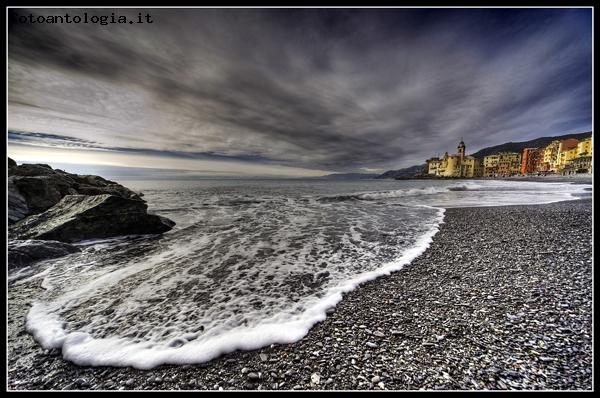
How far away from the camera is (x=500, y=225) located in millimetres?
10078

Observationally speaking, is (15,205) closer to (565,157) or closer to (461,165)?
(565,157)

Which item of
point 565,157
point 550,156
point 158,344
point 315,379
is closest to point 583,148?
point 565,157

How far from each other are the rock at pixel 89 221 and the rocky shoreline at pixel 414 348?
173 inches

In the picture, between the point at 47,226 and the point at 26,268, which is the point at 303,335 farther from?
the point at 47,226

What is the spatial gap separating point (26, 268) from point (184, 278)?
15.4ft

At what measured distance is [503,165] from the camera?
12531cm

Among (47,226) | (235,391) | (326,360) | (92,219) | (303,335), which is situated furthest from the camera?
(92,219)

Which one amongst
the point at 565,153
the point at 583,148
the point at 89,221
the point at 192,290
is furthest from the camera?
the point at 565,153

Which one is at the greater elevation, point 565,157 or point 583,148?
point 583,148

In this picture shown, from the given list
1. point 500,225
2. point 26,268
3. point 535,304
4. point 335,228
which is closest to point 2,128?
point 26,268

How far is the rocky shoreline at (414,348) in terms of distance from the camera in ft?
8.78

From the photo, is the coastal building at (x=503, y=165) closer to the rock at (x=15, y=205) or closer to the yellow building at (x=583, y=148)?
the yellow building at (x=583, y=148)

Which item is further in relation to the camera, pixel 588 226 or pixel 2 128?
pixel 588 226

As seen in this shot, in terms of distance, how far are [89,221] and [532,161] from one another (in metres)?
164
